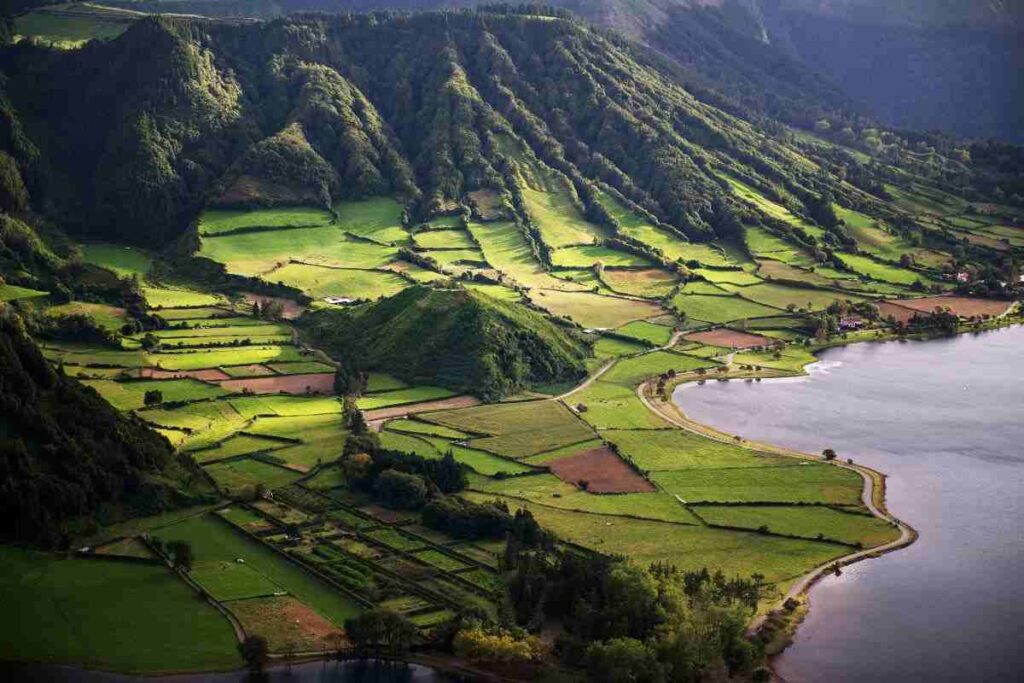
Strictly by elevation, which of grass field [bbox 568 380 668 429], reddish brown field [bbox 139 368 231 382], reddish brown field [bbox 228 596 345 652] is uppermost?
grass field [bbox 568 380 668 429]

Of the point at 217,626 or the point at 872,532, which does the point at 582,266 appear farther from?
the point at 217,626

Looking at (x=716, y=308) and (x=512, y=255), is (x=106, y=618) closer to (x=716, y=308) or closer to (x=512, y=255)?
(x=716, y=308)

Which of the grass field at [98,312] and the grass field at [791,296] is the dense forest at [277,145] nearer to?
the grass field at [791,296]

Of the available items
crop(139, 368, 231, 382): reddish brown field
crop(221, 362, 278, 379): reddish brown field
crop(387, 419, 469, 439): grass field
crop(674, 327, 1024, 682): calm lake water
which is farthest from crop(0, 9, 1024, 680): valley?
crop(674, 327, 1024, 682): calm lake water

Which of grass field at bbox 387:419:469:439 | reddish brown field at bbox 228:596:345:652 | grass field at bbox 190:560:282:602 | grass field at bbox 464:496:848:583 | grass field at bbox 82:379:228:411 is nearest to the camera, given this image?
reddish brown field at bbox 228:596:345:652

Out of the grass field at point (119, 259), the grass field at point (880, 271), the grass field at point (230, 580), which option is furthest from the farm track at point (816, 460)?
the grass field at point (119, 259)

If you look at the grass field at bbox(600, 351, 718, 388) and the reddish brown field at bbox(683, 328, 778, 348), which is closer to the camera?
the grass field at bbox(600, 351, 718, 388)

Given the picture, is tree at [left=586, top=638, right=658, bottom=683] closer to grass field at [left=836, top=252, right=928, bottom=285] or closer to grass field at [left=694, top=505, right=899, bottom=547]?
grass field at [left=694, top=505, right=899, bottom=547]

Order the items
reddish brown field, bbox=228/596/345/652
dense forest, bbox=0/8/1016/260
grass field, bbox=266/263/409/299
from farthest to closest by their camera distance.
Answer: dense forest, bbox=0/8/1016/260
grass field, bbox=266/263/409/299
reddish brown field, bbox=228/596/345/652
